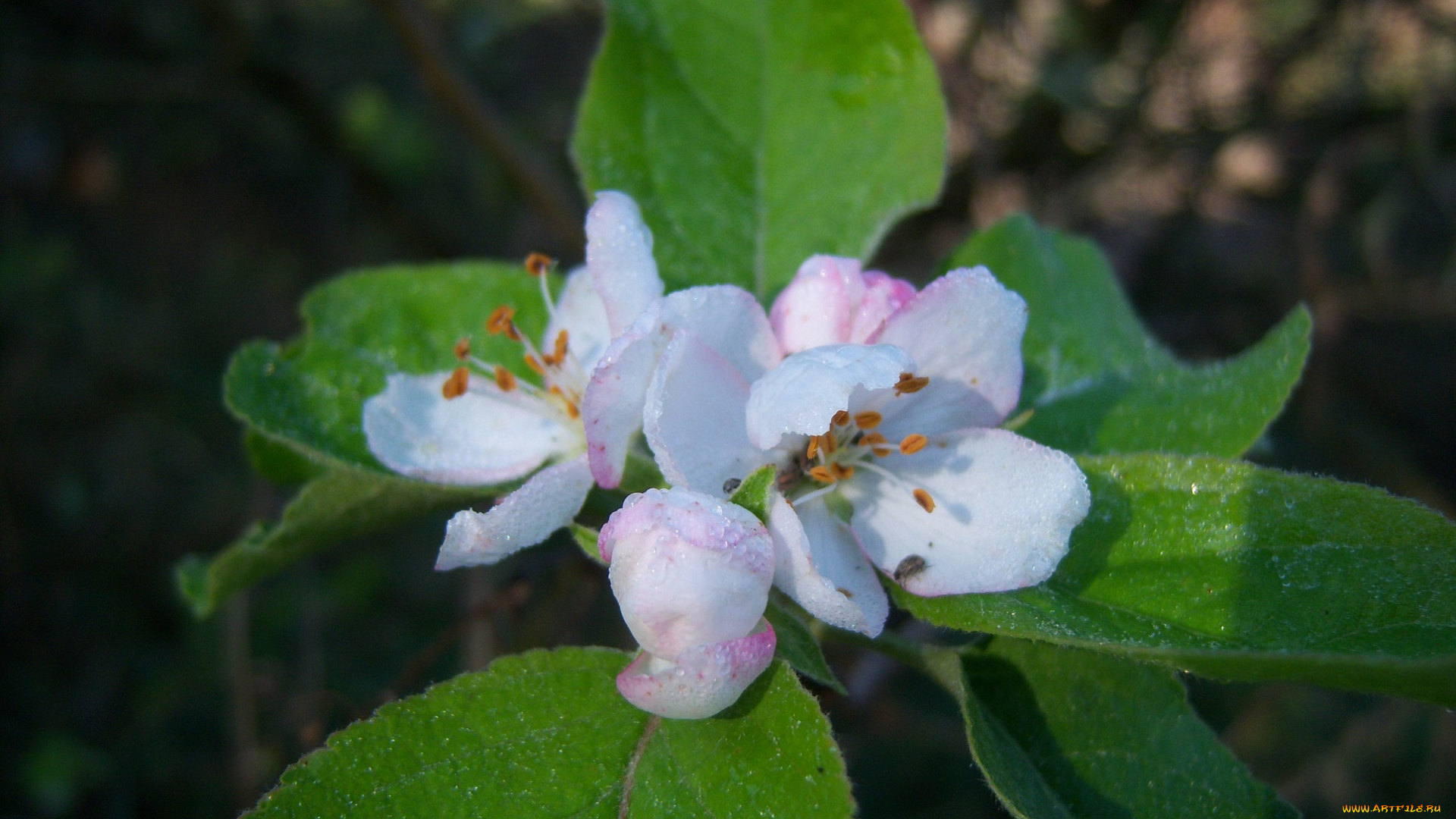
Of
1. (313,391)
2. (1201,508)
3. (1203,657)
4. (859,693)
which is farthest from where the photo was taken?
(859,693)

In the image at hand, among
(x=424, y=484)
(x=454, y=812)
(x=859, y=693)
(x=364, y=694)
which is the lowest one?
(x=364, y=694)

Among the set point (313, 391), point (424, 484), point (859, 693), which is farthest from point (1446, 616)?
point (313, 391)

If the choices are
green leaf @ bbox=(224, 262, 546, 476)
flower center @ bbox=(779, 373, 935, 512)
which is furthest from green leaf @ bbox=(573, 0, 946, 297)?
flower center @ bbox=(779, 373, 935, 512)

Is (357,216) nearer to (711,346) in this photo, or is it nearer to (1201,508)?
(711,346)

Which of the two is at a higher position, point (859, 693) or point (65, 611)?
point (859, 693)

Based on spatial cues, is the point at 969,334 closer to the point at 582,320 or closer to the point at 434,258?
the point at 582,320

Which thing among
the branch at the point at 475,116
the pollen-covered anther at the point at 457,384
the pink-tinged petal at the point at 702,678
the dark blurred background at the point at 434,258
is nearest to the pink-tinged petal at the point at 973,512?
the pink-tinged petal at the point at 702,678
